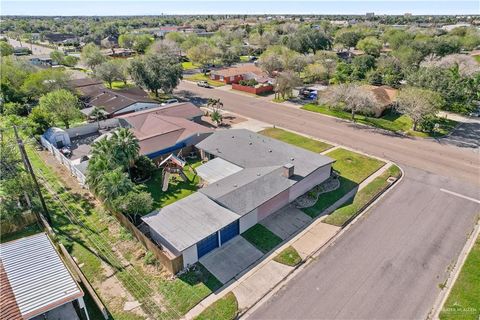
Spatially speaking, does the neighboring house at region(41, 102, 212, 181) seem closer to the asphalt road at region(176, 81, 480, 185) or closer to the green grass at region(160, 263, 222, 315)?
the asphalt road at region(176, 81, 480, 185)

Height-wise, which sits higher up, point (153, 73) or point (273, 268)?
point (153, 73)

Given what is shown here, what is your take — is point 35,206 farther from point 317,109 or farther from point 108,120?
point 317,109

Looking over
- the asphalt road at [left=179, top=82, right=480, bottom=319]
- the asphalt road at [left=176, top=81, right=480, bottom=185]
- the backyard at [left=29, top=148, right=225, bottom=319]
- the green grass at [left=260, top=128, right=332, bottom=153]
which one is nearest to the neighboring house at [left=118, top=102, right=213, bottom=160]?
the backyard at [left=29, top=148, right=225, bottom=319]

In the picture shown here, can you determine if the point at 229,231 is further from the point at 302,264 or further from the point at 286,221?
the point at 302,264

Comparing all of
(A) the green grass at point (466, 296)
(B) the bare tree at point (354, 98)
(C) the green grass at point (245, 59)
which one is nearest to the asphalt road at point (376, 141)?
(B) the bare tree at point (354, 98)

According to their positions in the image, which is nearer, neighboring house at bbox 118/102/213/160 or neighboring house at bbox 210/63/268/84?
neighboring house at bbox 118/102/213/160

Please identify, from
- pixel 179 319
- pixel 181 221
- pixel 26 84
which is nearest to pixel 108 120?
pixel 26 84

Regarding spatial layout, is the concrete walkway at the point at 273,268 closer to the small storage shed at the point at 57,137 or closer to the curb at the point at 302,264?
the curb at the point at 302,264

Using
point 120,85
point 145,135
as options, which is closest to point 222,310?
point 145,135
